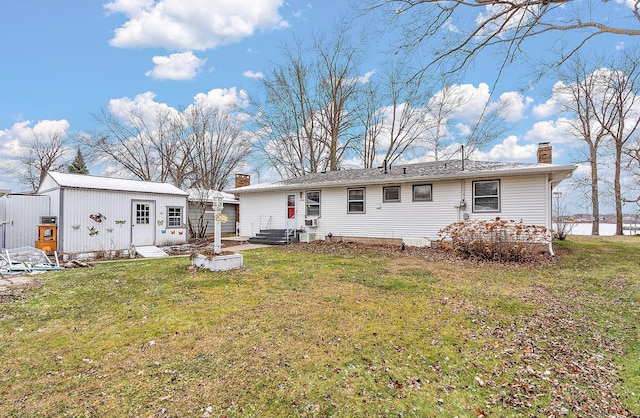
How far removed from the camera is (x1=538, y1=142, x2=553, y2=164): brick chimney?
11461 mm

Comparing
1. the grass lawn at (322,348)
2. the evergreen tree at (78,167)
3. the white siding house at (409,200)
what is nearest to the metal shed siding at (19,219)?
the grass lawn at (322,348)

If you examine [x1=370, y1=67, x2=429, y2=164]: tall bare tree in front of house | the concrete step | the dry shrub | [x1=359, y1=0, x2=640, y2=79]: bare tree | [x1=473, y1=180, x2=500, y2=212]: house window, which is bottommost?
the concrete step

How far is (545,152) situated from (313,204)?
9.41 m

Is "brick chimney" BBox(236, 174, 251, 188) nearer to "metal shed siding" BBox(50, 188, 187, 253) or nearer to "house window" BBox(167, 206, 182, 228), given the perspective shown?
"house window" BBox(167, 206, 182, 228)

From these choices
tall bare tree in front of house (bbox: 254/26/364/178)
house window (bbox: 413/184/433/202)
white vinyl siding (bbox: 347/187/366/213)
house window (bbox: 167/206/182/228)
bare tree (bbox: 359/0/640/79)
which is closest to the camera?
bare tree (bbox: 359/0/640/79)

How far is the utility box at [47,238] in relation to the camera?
10.3 meters

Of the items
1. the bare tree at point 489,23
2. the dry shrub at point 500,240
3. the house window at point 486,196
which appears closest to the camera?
the bare tree at point 489,23

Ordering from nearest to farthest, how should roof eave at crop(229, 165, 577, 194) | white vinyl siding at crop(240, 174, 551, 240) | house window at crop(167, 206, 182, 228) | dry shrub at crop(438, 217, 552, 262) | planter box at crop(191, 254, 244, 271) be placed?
planter box at crop(191, 254, 244, 271), dry shrub at crop(438, 217, 552, 262), roof eave at crop(229, 165, 577, 194), white vinyl siding at crop(240, 174, 551, 240), house window at crop(167, 206, 182, 228)

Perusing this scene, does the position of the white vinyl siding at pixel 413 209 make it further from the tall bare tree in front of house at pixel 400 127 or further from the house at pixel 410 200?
the tall bare tree in front of house at pixel 400 127

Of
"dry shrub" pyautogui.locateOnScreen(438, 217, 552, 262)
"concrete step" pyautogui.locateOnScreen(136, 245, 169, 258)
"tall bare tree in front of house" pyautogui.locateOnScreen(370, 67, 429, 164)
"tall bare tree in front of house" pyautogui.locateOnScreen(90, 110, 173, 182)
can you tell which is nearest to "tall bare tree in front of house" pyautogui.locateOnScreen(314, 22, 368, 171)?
"tall bare tree in front of house" pyautogui.locateOnScreen(370, 67, 429, 164)

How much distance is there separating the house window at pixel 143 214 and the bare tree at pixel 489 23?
37.2 feet

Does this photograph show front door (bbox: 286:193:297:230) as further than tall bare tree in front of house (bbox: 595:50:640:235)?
No

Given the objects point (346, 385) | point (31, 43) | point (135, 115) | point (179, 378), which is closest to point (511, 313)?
point (346, 385)

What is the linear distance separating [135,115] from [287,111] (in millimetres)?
11065
